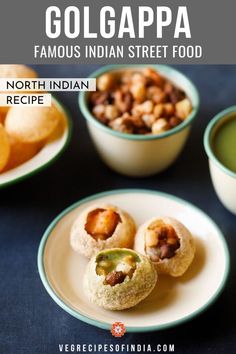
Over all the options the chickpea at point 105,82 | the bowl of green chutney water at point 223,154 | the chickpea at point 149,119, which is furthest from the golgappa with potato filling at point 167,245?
the chickpea at point 105,82

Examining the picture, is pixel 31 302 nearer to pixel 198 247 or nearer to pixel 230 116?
pixel 198 247

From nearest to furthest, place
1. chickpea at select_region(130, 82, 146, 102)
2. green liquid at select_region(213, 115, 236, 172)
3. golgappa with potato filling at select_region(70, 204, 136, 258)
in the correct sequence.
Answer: golgappa with potato filling at select_region(70, 204, 136, 258)
green liquid at select_region(213, 115, 236, 172)
chickpea at select_region(130, 82, 146, 102)

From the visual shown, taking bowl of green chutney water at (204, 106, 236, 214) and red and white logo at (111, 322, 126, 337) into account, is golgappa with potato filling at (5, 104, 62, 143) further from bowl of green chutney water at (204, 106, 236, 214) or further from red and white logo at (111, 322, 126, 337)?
red and white logo at (111, 322, 126, 337)

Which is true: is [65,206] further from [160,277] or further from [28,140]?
[160,277]

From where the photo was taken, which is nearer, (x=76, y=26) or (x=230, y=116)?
(x=230, y=116)

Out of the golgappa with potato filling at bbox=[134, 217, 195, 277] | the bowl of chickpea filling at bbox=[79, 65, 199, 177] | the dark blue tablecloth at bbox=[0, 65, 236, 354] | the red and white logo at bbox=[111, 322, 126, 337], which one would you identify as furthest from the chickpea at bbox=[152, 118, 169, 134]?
the red and white logo at bbox=[111, 322, 126, 337]

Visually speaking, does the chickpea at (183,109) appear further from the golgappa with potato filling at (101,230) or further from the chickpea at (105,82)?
the golgappa with potato filling at (101,230)

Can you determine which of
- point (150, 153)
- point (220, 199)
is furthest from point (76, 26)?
point (220, 199)
